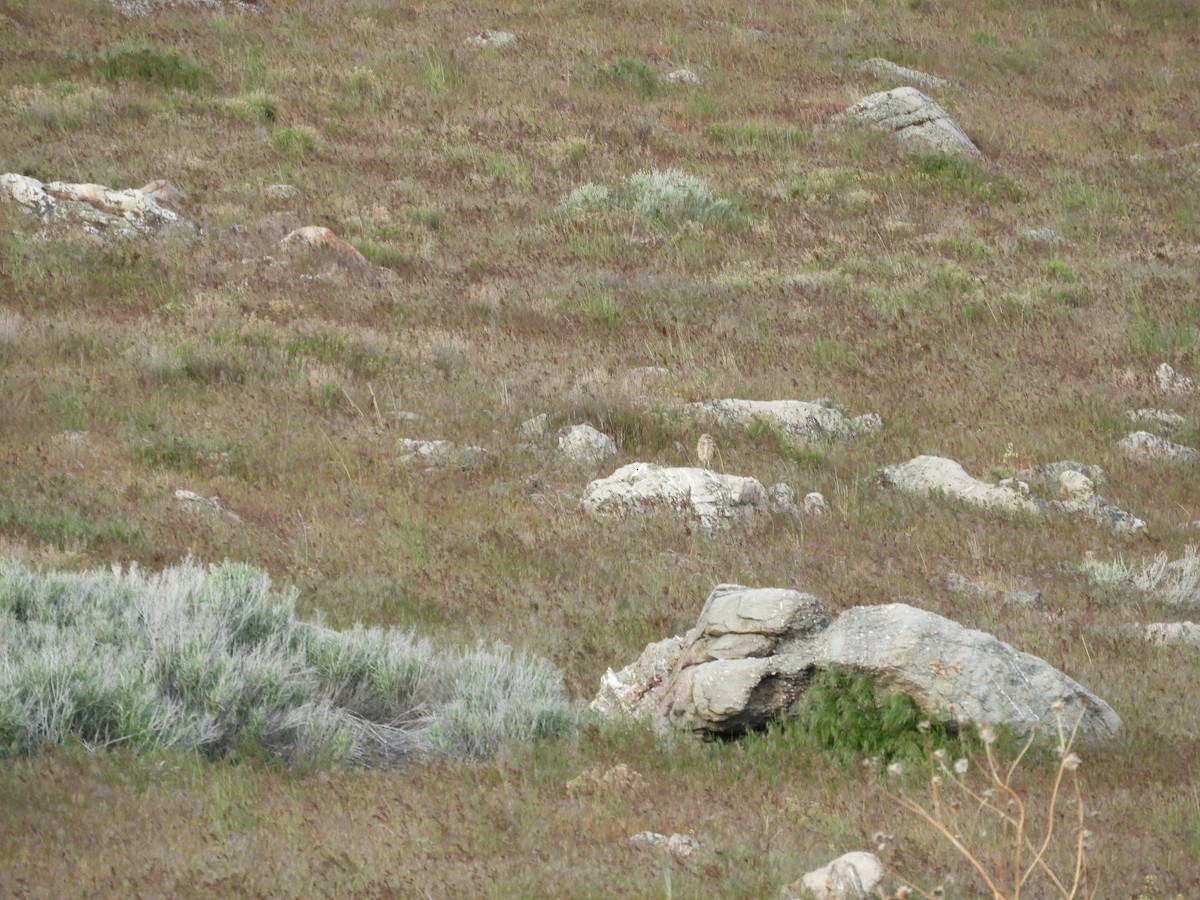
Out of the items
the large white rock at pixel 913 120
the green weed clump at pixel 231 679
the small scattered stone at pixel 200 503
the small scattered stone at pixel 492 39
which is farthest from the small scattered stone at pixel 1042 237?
the green weed clump at pixel 231 679

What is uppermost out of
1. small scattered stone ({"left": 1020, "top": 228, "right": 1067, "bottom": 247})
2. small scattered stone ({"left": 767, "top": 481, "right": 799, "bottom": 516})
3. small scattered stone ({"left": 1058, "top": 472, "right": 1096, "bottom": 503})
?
small scattered stone ({"left": 767, "top": 481, "right": 799, "bottom": 516})

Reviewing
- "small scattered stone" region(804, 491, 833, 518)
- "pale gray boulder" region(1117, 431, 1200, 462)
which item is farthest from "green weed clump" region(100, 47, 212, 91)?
"pale gray boulder" region(1117, 431, 1200, 462)

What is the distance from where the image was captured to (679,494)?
8586 mm

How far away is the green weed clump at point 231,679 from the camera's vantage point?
181 inches

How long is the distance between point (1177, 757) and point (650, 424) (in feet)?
18.3

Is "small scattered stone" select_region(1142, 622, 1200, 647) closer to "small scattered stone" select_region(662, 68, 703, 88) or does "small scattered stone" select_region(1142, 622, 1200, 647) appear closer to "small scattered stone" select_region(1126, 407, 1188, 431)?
"small scattered stone" select_region(1126, 407, 1188, 431)

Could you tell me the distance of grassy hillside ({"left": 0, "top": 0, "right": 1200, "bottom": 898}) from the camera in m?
4.18

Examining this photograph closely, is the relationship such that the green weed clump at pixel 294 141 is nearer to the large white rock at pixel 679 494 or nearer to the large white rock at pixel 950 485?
the large white rock at pixel 679 494

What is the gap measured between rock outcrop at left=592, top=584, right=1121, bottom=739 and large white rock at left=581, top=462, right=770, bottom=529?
2887 mm

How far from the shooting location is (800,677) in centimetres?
518

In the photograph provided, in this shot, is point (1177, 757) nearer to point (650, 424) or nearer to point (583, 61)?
point (650, 424)

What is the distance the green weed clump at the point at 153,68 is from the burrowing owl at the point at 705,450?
12348mm

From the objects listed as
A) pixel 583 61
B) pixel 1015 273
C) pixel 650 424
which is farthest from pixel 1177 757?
pixel 583 61

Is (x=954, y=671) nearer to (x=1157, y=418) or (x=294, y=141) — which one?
(x=1157, y=418)
